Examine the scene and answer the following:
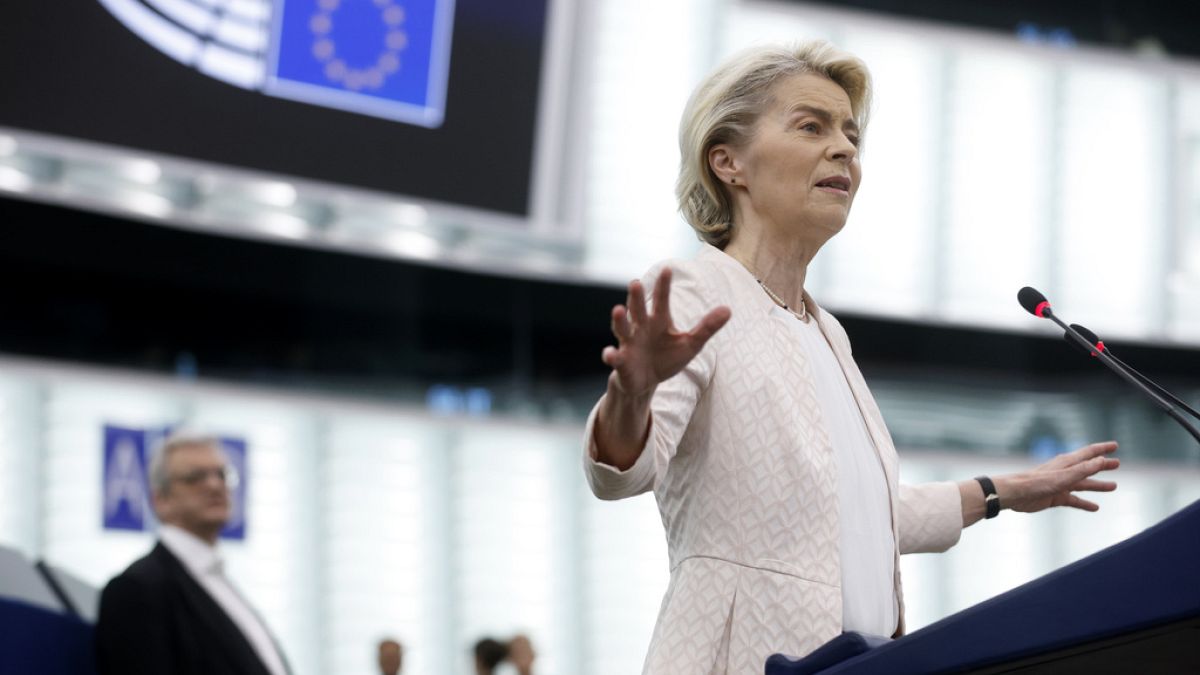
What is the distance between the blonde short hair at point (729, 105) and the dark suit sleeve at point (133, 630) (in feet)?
4.63

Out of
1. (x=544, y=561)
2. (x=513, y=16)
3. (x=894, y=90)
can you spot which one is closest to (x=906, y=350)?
(x=894, y=90)

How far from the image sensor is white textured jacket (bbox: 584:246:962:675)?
140 centimetres

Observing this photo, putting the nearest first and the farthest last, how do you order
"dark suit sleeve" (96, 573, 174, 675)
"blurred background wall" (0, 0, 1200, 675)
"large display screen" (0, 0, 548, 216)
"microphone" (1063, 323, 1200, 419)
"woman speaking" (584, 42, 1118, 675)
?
"woman speaking" (584, 42, 1118, 675), "microphone" (1063, 323, 1200, 419), "dark suit sleeve" (96, 573, 174, 675), "large display screen" (0, 0, 548, 216), "blurred background wall" (0, 0, 1200, 675)

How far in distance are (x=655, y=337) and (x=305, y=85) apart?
4356mm

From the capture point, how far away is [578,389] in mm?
6738

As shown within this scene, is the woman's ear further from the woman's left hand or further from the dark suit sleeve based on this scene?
the dark suit sleeve

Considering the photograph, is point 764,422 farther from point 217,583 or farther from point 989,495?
point 217,583

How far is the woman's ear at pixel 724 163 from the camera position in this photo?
1684 millimetres

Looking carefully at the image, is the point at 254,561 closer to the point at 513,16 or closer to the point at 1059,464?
the point at 513,16

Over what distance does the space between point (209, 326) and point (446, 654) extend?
5.85ft

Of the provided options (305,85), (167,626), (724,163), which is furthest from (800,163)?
(305,85)

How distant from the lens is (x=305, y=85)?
17.6ft

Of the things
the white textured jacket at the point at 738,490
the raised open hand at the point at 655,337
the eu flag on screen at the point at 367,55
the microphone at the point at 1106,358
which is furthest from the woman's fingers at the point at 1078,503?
the eu flag on screen at the point at 367,55

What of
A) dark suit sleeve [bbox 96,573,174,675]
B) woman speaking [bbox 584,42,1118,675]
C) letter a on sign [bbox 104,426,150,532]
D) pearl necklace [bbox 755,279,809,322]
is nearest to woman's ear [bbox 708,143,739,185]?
woman speaking [bbox 584,42,1118,675]
